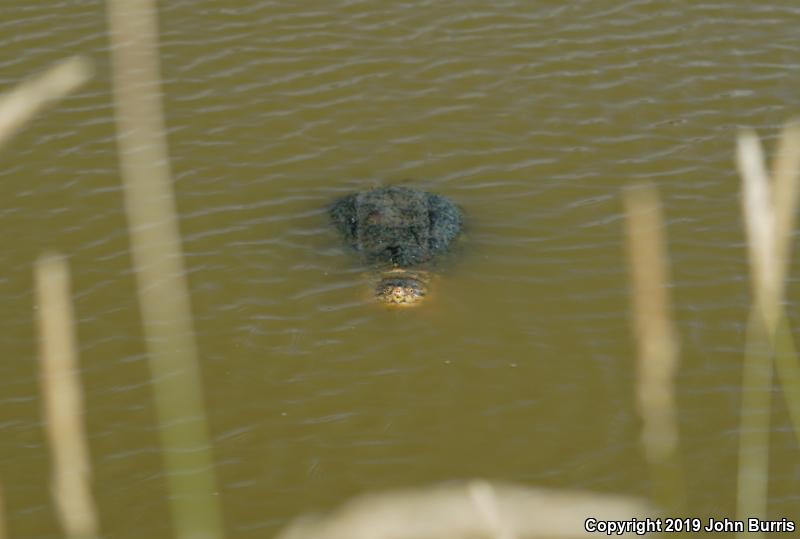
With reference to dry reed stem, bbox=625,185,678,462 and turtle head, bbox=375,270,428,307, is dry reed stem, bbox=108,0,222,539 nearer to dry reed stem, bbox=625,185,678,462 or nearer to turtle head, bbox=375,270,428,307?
turtle head, bbox=375,270,428,307

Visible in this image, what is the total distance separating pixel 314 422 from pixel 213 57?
3579mm

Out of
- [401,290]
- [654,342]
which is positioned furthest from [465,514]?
[654,342]

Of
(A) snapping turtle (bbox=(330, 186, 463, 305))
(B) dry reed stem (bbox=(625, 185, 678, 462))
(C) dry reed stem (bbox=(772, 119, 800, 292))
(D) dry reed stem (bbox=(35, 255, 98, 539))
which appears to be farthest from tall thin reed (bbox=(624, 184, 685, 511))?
(D) dry reed stem (bbox=(35, 255, 98, 539))

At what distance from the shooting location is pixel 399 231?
7.02 metres

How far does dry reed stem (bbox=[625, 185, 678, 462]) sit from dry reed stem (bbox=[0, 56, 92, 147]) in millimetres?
3819

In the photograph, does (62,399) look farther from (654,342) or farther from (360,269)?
(654,342)

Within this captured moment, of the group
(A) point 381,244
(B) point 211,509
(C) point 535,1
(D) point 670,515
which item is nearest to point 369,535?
(B) point 211,509

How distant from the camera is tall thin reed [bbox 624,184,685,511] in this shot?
18.5 feet

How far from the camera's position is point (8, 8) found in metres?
9.12

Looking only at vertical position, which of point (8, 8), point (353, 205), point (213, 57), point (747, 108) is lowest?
point (353, 205)

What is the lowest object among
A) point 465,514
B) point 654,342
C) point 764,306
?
point 465,514

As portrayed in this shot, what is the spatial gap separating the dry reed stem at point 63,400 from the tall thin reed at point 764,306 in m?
2.92

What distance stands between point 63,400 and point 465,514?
2.12 m

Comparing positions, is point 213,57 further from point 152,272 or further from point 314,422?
point 314,422
